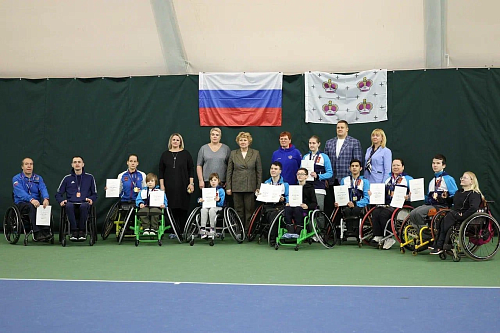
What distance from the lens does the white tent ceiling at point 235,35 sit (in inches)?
310

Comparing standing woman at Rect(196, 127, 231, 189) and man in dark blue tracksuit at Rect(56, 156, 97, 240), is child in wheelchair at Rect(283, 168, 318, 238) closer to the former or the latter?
standing woman at Rect(196, 127, 231, 189)

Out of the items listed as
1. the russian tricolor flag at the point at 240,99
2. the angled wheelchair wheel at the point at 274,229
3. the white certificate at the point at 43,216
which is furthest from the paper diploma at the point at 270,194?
the white certificate at the point at 43,216

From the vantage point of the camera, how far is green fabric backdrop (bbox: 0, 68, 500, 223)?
323 inches

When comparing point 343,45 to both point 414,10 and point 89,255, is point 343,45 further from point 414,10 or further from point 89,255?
point 89,255

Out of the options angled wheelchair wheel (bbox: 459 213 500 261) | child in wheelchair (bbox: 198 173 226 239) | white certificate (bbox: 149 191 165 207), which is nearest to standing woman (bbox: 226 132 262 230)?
child in wheelchair (bbox: 198 173 226 239)

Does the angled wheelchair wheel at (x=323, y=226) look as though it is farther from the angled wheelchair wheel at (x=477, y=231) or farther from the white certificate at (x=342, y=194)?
the angled wheelchair wheel at (x=477, y=231)

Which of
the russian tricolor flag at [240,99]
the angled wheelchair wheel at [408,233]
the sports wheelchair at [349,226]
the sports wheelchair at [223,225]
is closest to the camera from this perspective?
the angled wheelchair wheel at [408,233]

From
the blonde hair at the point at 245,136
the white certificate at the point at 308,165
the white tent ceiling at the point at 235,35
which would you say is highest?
the white tent ceiling at the point at 235,35

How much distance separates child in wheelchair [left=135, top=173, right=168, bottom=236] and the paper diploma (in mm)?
1206

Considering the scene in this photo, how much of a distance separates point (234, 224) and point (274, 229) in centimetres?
52

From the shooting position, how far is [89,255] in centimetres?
641

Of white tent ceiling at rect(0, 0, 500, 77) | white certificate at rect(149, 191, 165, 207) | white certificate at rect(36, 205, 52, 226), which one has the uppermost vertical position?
white tent ceiling at rect(0, 0, 500, 77)

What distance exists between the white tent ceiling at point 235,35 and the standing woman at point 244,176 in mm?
1218

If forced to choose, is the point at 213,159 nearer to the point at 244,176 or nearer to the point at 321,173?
the point at 244,176
